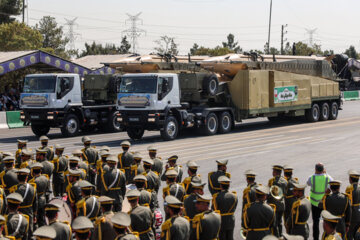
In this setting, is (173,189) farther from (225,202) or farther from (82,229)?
(82,229)

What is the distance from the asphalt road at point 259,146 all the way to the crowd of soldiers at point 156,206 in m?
2.05

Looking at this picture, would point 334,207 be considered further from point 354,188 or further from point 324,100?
point 324,100

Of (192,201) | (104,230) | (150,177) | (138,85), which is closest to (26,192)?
(150,177)

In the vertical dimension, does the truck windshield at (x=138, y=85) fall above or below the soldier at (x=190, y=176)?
above

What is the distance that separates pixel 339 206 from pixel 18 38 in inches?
1911

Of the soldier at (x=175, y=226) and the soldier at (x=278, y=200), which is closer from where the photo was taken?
the soldier at (x=175, y=226)

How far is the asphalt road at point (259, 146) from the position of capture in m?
16.9

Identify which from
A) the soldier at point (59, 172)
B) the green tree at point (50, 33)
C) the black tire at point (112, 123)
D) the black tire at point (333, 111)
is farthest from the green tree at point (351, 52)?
the soldier at point (59, 172)

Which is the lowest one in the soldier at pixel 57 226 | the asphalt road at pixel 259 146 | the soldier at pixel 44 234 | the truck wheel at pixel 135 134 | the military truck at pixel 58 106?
the asphalt road at pixel 259 146

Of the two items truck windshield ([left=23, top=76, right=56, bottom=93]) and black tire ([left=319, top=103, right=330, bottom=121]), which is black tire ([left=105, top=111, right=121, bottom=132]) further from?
black tire ([left=319, top=103, right=330, bottom=121])

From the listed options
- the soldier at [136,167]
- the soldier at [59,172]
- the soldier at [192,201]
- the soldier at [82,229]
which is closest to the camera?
the soldier at [82,229]

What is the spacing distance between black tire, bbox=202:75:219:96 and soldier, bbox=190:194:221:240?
18256mm

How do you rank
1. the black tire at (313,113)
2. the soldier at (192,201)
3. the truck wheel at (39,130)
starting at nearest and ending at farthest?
1. the soldier at (192,201)
2. the truck wheel at (39,130)
3. the black tire at (313,113)

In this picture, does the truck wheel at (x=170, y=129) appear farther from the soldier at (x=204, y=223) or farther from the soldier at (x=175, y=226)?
the soldier at (x=175, y=226)
